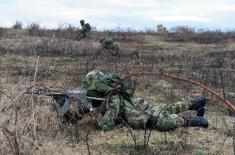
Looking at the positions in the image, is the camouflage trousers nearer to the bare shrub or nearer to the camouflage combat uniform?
the camouflage combat uniform

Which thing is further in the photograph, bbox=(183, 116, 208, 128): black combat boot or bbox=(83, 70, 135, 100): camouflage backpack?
bbox=(183, 116, 208, 128): black combat boot

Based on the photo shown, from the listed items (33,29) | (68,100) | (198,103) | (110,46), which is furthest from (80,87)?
(33,29)

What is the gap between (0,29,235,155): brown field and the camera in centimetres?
584

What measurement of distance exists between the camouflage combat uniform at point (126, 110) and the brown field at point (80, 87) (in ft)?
0.40

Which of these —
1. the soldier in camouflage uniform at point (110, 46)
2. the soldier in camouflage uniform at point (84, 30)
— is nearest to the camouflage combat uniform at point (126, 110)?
the soldier in camouflage uniform at point (110, 46)

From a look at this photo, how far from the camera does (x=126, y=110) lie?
7.81m

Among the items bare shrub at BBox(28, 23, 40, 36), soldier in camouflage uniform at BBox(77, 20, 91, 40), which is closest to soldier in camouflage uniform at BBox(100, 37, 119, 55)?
soldier in camouflage uniform at BBox(77, 20, 91, 40)

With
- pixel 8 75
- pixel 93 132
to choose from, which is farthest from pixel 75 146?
pixel 8 75

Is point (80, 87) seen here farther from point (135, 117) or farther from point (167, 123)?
point (167, 123)

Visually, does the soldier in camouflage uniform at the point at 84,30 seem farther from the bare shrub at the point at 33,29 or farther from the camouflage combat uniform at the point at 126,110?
the camouflage combat uniform at the point at 126,110

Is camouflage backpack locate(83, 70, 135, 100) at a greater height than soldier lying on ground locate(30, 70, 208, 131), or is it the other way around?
camouflage backpack locate(83, 70, 135, 100)

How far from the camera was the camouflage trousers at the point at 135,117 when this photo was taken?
24.9 ft

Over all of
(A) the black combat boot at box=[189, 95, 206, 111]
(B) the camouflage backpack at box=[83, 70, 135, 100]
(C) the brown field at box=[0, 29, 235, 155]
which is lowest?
(C) the brown field at box=[0, 29, 235, 155]

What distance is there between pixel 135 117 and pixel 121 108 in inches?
9.5
